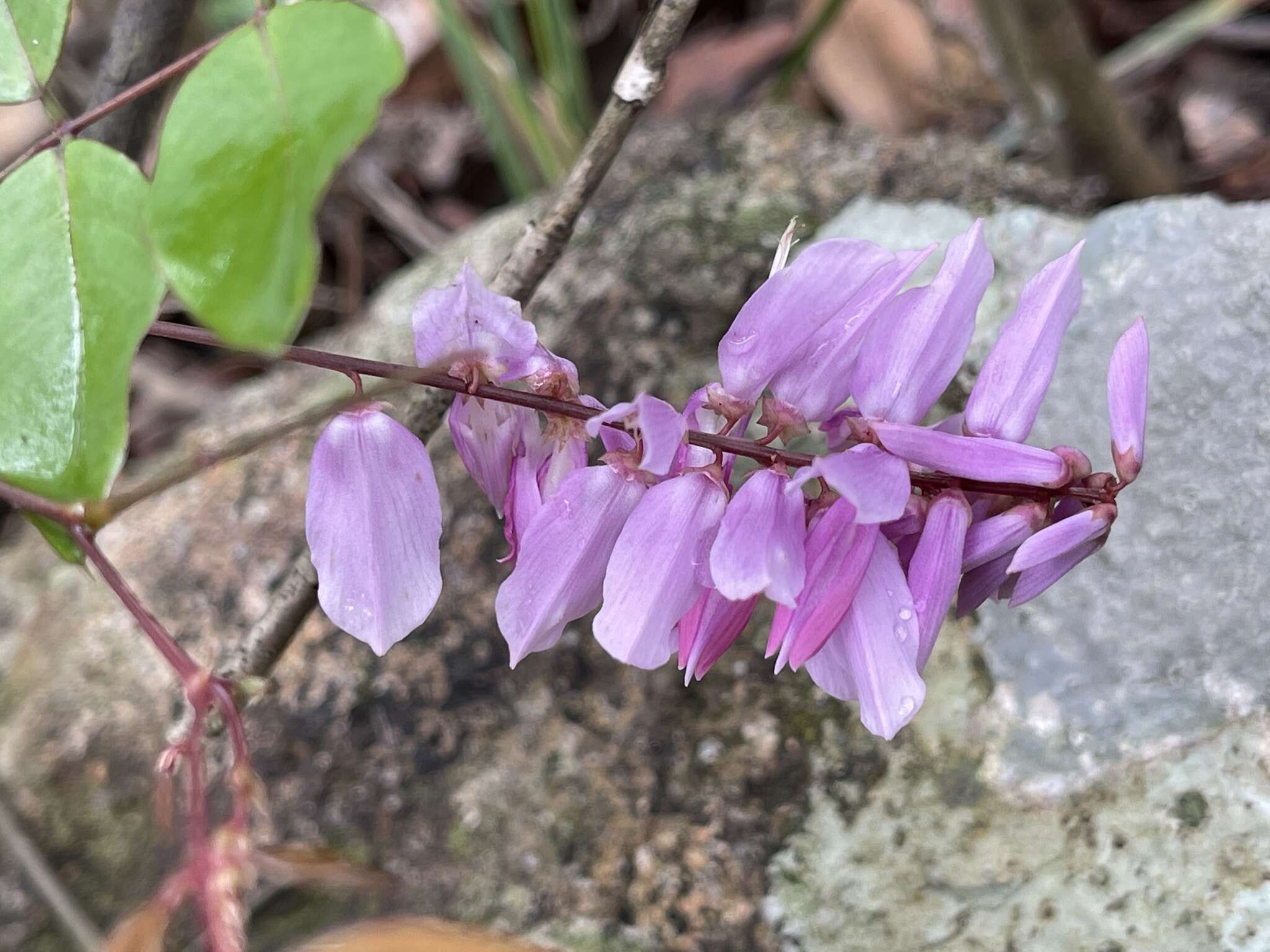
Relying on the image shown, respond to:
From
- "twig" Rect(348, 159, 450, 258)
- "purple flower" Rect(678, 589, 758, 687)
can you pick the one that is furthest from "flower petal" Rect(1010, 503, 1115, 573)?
"twig" Rect(348, 159, 450, 258)

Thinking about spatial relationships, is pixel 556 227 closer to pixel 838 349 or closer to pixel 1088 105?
pixel 838 349

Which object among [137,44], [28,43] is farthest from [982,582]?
[137,44]

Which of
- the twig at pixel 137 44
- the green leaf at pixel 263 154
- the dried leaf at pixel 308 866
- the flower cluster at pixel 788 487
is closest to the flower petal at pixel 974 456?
the flower cluster at pixel 788 487

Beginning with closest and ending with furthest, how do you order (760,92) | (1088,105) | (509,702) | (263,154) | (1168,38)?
(263,154) < (509,702) < (1088,105) < (1168,38) < (760,92)

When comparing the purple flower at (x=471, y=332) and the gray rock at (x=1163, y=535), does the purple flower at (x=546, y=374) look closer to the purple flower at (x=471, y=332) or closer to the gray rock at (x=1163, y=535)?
the purple flower at (x=471, y=332)

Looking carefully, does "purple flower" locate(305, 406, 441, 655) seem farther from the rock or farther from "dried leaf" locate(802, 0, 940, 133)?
"dried leaf" locate(802, 0, 940, 133)

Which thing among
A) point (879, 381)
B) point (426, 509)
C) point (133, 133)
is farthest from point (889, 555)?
point (133, 133)

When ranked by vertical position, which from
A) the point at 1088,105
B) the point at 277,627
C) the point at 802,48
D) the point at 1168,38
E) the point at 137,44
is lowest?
the point at 1168,38
